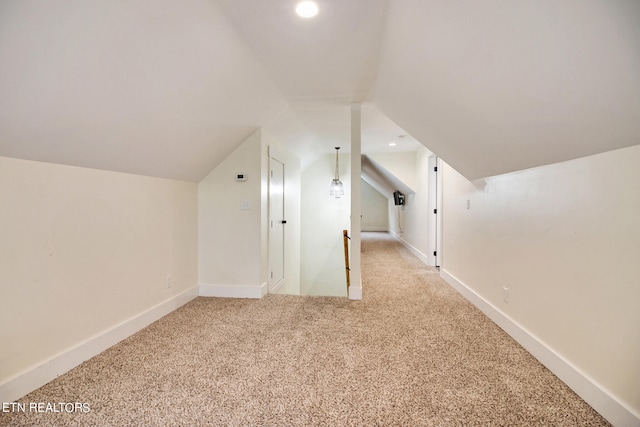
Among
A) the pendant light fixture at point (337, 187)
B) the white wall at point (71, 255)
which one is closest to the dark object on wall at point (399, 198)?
the pendant light fixture at point (337, 187)

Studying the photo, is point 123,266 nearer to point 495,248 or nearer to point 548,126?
point 548,126

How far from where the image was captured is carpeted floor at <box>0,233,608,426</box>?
1.38 meters

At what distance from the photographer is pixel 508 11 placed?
107 centimetres

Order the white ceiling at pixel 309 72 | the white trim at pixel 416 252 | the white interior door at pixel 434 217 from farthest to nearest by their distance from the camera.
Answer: the white trim at pixel 416 252, the white interior door at pixel 434 217, the white ceiling at pixel 309 72

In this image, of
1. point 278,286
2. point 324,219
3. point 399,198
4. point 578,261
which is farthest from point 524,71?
point 399,198

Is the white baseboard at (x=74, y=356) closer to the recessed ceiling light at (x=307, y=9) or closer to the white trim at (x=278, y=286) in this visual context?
the white trim at (x=278, y=286)

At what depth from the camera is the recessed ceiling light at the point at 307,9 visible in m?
1.57

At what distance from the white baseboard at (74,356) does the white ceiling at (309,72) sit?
49.9 inches

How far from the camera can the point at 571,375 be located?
1.59 meters

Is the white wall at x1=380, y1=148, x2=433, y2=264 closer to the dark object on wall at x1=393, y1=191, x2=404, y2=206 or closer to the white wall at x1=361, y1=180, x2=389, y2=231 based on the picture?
the dark object on wall at x1=393, y1=191, x2=404, y2=206

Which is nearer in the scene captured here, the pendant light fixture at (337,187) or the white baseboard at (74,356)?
the white baseboard at (74,356)

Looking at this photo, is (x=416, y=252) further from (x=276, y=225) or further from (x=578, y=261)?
(x=578, y=261)

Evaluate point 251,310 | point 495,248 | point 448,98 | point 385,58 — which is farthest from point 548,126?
point 251,310

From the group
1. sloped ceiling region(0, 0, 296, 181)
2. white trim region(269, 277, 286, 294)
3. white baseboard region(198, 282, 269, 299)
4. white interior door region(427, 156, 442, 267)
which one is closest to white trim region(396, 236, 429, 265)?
white interior door region(427, 156, 442, 267)
